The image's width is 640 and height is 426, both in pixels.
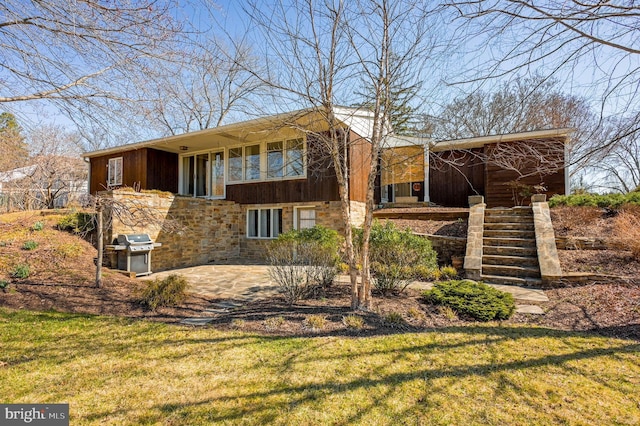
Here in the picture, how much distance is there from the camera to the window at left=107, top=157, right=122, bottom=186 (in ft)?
48.3

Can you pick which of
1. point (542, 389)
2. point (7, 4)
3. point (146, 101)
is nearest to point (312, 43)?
point (146, 101)

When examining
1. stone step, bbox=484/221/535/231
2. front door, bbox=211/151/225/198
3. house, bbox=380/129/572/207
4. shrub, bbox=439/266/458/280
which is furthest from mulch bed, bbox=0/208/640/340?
front door, bbox=211/151/225/198

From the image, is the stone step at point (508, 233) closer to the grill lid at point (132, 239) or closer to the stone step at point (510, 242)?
the stone step at point (510, 242)

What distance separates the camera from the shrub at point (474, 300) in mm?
4516

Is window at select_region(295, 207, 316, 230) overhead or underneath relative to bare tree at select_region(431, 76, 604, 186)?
underneath

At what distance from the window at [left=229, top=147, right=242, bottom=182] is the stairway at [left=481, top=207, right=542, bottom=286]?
359 inches

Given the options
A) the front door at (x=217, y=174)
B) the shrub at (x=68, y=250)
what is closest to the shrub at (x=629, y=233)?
the front door at (x=217, y=174)

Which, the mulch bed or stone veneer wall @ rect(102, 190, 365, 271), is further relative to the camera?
stone veneer wall @ rect(102, 190, 365, 271)

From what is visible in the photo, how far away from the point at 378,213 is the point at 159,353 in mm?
9597

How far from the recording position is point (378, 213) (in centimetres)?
1203

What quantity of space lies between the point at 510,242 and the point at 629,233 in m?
2.23

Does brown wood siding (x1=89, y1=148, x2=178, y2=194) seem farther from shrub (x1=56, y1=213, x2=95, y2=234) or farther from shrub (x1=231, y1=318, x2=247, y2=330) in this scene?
shrub (x1=231, y1=318, x2=247, y2=330)

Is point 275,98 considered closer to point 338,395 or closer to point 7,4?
point 7,4

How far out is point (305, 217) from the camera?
37.4 feet
